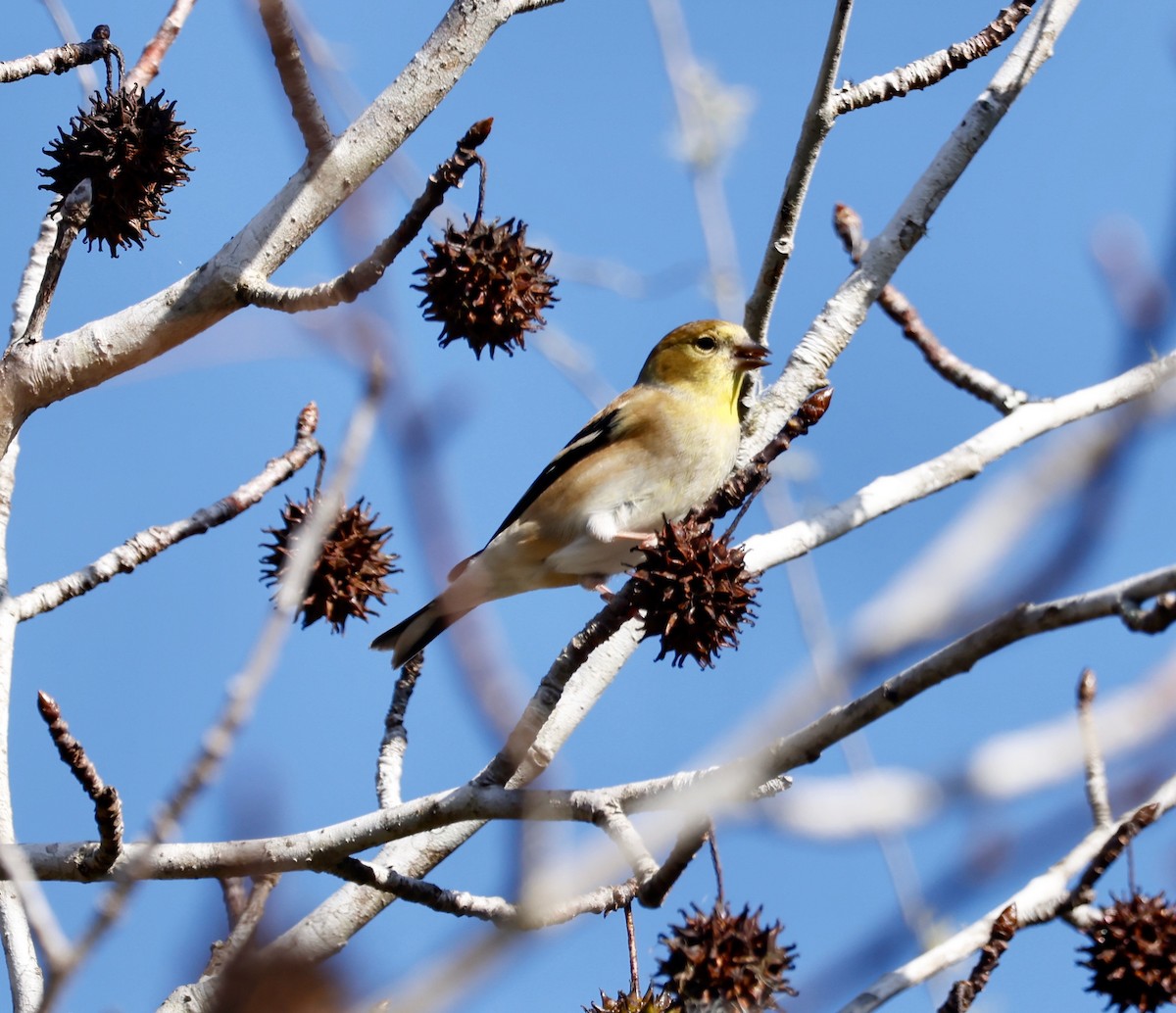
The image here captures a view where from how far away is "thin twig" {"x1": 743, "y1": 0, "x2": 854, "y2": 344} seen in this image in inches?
148

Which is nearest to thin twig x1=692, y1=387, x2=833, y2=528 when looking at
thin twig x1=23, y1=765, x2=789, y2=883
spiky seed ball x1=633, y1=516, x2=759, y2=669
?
spiky seed ball x1=633, y1=516, x2=759, y2=669

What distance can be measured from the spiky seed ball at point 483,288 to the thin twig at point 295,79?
490 millimetres

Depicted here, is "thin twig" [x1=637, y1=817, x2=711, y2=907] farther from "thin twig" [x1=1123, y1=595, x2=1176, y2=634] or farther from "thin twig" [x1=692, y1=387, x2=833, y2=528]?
"thin twig" [x1=692, y1=387, x2=833, y2=528]

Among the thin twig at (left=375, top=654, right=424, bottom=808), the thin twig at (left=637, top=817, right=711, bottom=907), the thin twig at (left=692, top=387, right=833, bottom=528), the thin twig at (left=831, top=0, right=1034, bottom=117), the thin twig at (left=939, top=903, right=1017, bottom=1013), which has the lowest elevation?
the thin twig at (left=939, top=903, right=1017, bottom=1013)

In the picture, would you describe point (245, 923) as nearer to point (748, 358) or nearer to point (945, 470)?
point (945, 470)

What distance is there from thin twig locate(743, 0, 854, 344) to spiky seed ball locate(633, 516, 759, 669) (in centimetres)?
155

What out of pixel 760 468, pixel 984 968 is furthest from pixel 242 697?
pixel 984 968

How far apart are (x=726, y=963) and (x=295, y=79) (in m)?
2.13


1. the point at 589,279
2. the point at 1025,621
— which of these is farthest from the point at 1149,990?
the point at 589,279

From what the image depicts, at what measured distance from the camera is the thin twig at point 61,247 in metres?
3.23

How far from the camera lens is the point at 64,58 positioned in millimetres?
3518

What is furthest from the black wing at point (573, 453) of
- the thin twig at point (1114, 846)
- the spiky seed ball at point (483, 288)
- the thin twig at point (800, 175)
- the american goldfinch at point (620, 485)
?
the thin twig at point (1114, 846)

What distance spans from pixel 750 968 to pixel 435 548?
1.88 m

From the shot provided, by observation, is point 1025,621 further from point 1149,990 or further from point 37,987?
point 37,987
